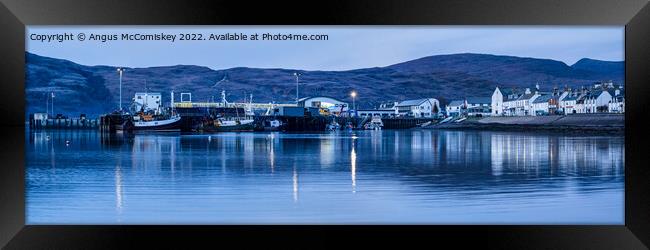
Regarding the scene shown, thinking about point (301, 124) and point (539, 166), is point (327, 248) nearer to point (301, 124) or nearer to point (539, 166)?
point (539, 166)

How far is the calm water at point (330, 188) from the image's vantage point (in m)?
8.56

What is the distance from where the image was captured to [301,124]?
32.8m

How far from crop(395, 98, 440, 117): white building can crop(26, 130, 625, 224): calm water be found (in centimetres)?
540

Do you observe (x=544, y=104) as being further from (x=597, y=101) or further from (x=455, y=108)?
(x=597, y=101)

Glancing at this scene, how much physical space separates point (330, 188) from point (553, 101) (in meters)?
13.8

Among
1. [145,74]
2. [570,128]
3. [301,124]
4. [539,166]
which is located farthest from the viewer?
[301,124]

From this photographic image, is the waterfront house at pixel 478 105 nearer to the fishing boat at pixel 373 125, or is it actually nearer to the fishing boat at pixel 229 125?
the fishing boat at pixel 373 125

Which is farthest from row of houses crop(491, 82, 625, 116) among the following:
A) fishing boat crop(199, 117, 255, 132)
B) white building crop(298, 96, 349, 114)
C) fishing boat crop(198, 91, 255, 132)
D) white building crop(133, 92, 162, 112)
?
fishing boat crop(199, 117, 255, 132)

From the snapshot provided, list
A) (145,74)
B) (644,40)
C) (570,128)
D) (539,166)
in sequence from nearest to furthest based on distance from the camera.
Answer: (644,40)
(539,166)
(145,74)
(570,128)

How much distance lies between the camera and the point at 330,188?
1123cm

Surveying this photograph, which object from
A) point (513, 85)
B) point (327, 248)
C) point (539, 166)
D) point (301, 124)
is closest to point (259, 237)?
point (327, 248)

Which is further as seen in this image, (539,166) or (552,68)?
(552,68)
